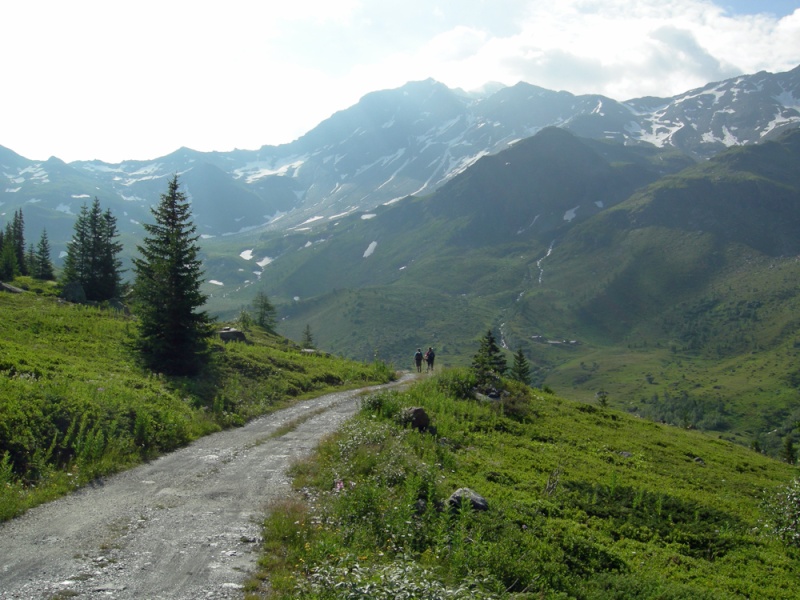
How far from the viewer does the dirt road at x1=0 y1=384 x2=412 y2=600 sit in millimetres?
10836

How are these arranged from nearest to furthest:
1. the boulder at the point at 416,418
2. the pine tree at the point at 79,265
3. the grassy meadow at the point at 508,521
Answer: the grassy meadow at the point at 508,521 → the boulder at the point at 416,418 → the pine tree at the point at 79,265

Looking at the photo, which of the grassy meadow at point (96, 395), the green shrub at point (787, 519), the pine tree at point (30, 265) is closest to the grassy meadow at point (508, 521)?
the green shrub at point (787, 519)

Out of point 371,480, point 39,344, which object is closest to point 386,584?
point 371,480

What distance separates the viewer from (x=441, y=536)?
43.8ft

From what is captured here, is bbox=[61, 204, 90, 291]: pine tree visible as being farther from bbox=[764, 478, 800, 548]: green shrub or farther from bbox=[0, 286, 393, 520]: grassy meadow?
bbox=[764, 478, 800, 548]: green shrub

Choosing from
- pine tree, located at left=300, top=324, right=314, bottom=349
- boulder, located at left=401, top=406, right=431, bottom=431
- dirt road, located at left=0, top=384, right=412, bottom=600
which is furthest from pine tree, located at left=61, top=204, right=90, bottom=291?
dirt road, located at left=0, top=384, right=412, bottom=600

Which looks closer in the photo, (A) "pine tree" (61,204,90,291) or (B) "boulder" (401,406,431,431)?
(B) "boulder" (401,406,431,431)

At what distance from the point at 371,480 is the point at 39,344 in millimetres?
22549

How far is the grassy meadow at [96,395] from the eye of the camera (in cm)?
1669

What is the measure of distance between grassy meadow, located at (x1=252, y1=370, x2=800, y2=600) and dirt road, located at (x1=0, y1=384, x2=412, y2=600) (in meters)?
0.91

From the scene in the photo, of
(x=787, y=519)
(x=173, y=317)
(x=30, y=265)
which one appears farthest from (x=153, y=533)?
(x=30, y=265)

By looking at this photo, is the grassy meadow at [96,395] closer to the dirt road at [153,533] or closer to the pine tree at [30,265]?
the dirt road at [153,533]

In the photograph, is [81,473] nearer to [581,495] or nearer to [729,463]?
[581,495]

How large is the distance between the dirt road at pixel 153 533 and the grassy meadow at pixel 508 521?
0.91 meters
